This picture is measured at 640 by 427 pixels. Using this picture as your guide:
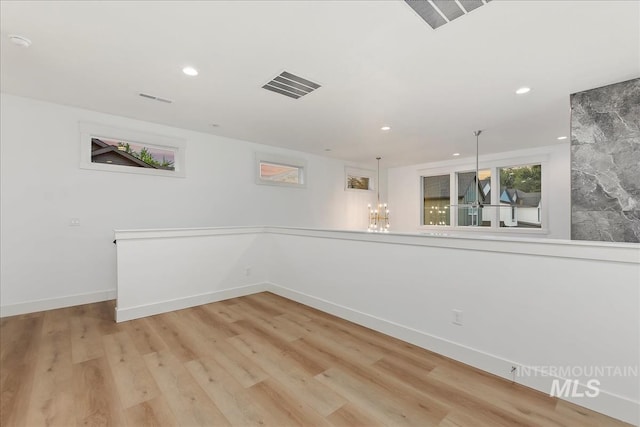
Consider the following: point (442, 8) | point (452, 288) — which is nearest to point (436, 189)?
point (452, 288)

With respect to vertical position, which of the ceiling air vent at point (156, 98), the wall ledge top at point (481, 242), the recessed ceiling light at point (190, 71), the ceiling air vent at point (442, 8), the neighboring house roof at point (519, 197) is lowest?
the wall ledge top at point (481, 242)

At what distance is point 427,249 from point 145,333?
Answer: 3.13 meters

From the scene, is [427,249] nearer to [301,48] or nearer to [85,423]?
[301,48]

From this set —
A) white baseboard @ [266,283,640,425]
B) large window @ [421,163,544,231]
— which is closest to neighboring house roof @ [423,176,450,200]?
large window @ [421,163,544,231]

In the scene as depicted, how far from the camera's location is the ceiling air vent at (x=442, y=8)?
6.27ft

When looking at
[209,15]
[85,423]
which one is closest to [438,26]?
[209,15]

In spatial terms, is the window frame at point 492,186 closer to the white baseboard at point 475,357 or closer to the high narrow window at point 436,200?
the high narrow window at point 436,200

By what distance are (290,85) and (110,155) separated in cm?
320

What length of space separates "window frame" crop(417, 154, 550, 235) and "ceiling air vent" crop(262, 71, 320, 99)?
5346mm

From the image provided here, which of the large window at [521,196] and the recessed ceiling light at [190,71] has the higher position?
the recessed ceiling light at [190,71]

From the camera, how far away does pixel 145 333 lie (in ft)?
9.95

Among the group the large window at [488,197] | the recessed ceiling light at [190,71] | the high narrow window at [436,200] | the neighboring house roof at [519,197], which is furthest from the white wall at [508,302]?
the high narrow window at [436,200]

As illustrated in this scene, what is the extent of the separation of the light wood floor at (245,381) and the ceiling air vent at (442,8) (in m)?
2.77

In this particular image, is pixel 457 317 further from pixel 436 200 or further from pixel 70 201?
pixel 436 200
